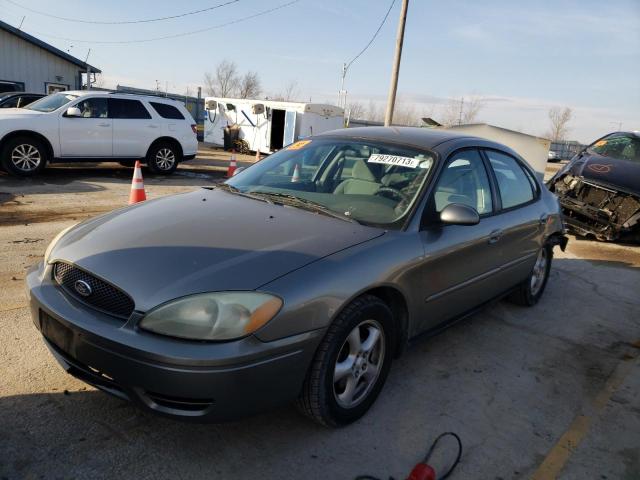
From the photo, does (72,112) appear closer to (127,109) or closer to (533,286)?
(127,109)

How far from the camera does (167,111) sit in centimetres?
1197

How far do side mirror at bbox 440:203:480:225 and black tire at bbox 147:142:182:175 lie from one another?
9.95 m

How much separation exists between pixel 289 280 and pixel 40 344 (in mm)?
2055

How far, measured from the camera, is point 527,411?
3.17 meters

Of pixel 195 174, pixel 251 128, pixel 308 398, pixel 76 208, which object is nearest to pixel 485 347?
pixel 308 398

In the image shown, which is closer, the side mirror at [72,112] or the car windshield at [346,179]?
the car windshield at [346,179]

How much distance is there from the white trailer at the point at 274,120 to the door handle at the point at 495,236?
15.8m

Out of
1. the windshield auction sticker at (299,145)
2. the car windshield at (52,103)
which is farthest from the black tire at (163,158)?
the windshield auction sticker at (299,145)

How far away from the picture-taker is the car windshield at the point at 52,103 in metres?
10.3

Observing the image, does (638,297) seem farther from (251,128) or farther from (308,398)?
(251,128)

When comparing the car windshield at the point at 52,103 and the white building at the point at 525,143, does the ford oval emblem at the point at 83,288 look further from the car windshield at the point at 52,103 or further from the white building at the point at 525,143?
the white building at the point at 525,143

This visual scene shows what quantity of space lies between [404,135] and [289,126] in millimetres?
16545

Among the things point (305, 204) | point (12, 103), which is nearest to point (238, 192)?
point (305, 204)

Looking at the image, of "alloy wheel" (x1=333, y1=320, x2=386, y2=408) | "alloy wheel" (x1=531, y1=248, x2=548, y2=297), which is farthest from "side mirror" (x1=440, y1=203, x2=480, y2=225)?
"alloy wheel" (x1=531, y1=248, x2=548, y2=297)
